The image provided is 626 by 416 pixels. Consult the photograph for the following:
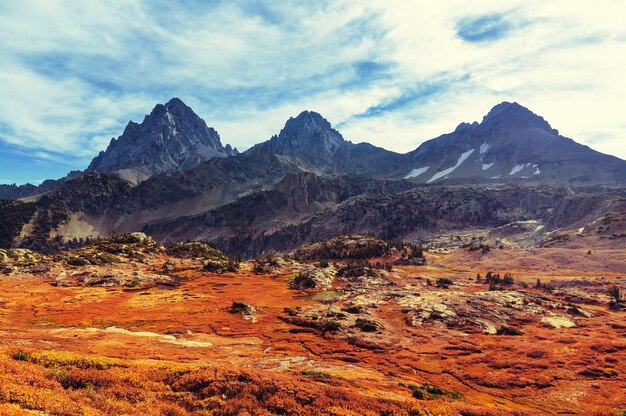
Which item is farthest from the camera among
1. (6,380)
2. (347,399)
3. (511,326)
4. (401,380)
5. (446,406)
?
(511,326)

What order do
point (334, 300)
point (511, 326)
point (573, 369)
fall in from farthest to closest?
1. point (334, 300)
2. point (511, 326)
3. point (573, 369)

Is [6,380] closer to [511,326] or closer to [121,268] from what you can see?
[511,326]

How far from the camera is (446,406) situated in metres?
20.9

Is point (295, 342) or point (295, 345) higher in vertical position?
point (295, 345)

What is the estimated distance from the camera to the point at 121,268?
305 feet

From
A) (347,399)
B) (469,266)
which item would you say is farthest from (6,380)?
(469,266)

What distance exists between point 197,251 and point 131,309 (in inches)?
3286

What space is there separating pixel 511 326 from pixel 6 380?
59.2 meters

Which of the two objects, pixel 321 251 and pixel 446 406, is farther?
pixel 321 251

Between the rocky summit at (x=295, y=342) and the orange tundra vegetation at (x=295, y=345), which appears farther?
the rocky summit at (x=295, y=342)

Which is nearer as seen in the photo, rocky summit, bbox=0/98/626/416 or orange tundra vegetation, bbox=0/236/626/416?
orange tundra vegetation, bbox=0/236/626/416

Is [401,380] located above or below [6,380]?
below

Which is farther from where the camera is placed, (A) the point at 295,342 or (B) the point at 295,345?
(A) the point at 295,342

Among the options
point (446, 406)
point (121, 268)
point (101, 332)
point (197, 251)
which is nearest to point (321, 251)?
Answer: point (197, 251)
